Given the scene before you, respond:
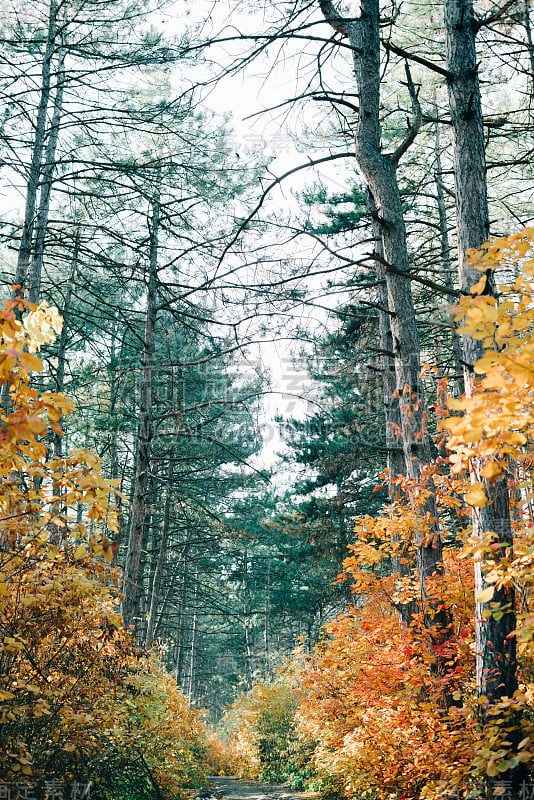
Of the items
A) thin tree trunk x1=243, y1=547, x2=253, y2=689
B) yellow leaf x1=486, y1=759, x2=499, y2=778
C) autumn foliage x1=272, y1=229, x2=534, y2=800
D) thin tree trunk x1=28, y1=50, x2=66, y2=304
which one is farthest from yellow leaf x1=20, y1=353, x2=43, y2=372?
thin tree trunk x1=243, y1=547, x2=253, y2=689

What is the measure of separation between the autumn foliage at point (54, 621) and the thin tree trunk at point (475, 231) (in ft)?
7.58

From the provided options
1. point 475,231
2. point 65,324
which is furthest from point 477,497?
point 65,324

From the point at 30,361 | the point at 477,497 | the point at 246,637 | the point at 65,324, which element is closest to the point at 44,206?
the point at 65,324

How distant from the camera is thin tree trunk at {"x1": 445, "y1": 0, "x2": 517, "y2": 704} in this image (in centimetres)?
353

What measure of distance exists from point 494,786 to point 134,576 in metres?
6.18

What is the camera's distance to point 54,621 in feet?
14.1

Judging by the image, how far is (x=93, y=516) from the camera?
3086 mm

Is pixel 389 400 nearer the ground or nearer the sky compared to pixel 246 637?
nearer the sky

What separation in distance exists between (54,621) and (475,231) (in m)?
4.12

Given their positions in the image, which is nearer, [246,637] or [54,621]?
[54,621]

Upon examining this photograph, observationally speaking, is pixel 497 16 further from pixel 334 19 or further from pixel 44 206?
pixel 44 206

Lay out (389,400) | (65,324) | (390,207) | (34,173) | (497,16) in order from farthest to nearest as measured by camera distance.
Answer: (389,400), (65,324), (34,173), (390,207), (497,16)

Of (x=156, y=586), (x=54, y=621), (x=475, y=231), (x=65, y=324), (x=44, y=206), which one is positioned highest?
(x=44, y=206)

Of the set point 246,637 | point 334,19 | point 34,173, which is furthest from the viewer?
point 246,637
